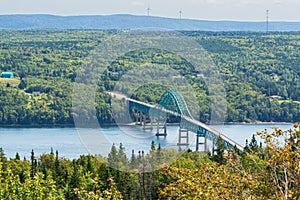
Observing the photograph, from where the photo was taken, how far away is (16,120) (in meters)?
53.6

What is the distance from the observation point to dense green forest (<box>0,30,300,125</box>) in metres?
40.3

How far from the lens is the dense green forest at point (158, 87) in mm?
40253

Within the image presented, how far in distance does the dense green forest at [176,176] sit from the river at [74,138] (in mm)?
1435

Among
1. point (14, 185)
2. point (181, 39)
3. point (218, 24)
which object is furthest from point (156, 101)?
point (218, 24)

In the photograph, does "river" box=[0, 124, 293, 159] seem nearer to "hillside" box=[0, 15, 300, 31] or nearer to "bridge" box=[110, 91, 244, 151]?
"bridge" box=[110, 91, 244, 151]

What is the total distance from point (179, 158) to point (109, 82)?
616 inches

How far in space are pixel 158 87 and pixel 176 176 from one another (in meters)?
31.9

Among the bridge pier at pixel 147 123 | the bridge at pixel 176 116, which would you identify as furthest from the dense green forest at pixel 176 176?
the bridge pier at pixel 147 123

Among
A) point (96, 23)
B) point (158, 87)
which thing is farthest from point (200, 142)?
point (96, 23)

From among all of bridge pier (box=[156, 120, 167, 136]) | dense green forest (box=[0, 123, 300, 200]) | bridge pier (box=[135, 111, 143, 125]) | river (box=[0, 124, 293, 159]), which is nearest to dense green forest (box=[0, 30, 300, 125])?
bridge pier (box=[135, 111, 143, 125])

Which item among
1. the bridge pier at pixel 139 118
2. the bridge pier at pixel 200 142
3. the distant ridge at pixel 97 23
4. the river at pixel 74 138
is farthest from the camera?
the distant ridge at pixel 97 23

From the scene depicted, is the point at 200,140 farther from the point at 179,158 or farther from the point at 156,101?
the point at 179,158

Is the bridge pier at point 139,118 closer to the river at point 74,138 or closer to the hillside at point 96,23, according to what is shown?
the river at point 74,138

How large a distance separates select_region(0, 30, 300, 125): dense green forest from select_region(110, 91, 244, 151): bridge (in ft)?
2.20
